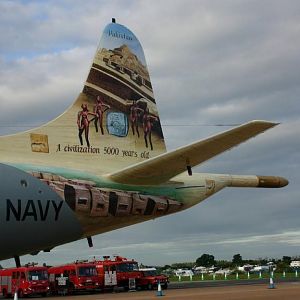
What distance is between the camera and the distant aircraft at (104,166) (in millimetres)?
20359

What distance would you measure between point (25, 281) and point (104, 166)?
17.0 m

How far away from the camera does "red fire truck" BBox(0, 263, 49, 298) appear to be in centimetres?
3784

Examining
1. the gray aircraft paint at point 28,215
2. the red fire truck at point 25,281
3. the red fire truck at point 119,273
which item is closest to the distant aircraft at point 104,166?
the gray aircraft paint at point 28,215

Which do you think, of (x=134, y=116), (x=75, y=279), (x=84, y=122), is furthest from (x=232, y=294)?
(x=75, y=279)

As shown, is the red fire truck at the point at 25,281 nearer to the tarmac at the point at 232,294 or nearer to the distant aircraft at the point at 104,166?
the tarmac at the point at 232,294

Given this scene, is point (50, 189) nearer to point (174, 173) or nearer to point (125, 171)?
point (125, 171)

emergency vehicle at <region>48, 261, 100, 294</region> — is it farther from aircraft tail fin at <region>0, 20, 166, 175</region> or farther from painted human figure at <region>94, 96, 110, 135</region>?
painted human figure at <region>94, 96, 110, 135</region>

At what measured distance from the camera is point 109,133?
25125 mm

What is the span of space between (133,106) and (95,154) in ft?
10.5

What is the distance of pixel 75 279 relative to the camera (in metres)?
39.2

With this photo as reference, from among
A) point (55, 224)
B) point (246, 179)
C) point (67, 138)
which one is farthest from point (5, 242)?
point (246, 179)

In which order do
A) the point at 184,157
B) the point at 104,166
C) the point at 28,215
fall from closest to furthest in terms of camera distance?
the point at 28,215 < the point at 184,157 < the point at 104,166

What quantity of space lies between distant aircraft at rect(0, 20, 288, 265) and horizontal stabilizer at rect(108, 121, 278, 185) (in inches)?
1.4

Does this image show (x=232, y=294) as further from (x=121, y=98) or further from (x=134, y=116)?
(x=121, y=98)
